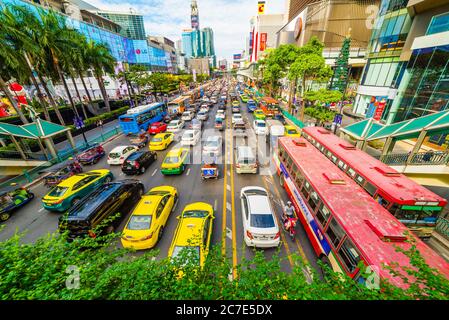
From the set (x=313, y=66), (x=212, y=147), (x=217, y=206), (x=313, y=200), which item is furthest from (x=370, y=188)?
(x=313, y=66)

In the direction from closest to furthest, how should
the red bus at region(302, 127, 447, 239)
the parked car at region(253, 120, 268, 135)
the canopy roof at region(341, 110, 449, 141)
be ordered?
1. the red bus at region(302, 127, 447, 239)
2. the canopy roof at region(341, 110, 449, 141)
3. the parked car at region(253, 120, 268, 135)

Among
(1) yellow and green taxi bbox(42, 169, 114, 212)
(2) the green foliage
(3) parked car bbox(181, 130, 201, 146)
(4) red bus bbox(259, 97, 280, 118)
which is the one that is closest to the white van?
(3) parked car bbox(181, 130, 201, 146)

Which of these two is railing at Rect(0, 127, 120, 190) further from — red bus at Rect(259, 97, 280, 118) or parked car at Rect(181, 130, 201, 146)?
red bus at Rect(259, 97, 280, 118)

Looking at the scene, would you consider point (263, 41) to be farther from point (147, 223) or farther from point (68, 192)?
point (147, 223)

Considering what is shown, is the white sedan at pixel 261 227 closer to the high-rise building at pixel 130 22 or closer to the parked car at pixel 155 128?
the parked car at pixel 155 128
